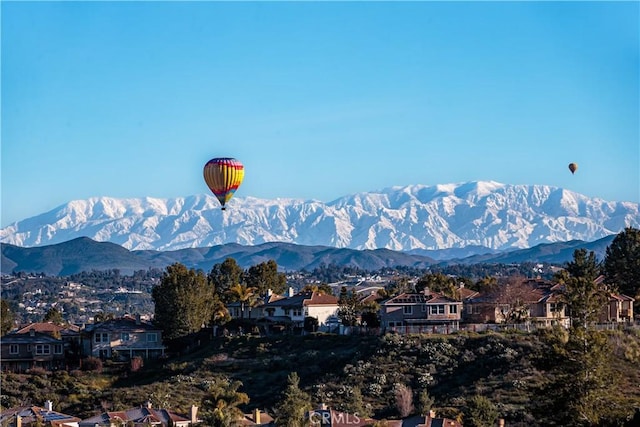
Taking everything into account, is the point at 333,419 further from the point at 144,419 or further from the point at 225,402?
the point at 225,402

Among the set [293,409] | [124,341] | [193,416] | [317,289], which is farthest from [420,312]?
[293,409]

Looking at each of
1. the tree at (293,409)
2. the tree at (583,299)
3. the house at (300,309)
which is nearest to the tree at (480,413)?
the tree at (583,299)

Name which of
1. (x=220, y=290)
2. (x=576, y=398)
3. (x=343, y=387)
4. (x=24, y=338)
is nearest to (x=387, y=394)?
(x=343, y=387)

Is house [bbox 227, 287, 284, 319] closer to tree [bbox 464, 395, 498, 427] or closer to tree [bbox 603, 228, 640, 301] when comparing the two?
tree [bbox 603, 228, 640, 301]

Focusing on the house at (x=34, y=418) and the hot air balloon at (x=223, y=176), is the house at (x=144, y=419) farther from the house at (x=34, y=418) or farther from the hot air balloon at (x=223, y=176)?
the hot air balloon at (x=223, y=176)

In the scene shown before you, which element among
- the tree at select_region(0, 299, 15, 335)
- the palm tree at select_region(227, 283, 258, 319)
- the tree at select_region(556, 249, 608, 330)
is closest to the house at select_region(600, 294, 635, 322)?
the tree at select_region(556, 249, 608, 330)

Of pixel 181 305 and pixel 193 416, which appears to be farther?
pixel 181 305
